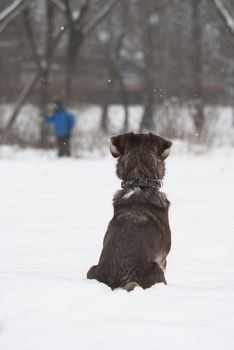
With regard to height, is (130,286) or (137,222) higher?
(137,222)

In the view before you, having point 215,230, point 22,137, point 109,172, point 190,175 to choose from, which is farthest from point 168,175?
point 22,137

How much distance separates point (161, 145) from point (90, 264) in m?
1.91

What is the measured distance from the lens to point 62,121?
18781mm

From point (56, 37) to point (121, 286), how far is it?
63.1 feet

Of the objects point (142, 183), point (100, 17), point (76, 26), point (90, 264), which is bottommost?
point (90, 264)

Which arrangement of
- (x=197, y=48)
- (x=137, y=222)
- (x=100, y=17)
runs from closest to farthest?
1. (x=137, y=222)
2. (x=100, y=17)
3. (x=197, y=48)

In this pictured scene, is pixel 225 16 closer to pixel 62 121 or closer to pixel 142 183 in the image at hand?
pixel 62 121

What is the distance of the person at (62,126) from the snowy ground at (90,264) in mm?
3639

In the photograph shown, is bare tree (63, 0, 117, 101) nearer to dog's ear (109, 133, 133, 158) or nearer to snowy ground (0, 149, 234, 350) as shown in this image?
snowy ground (0, 149, 234, 350)

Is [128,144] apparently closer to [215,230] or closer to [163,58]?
[215,230]

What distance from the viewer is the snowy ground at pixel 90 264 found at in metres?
3.74

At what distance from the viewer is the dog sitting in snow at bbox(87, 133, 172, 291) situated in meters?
4.66

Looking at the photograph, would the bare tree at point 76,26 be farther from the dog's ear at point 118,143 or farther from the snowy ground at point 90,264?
the dog's ear at point 118,143

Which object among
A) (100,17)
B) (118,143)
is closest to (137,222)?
(118,143)
